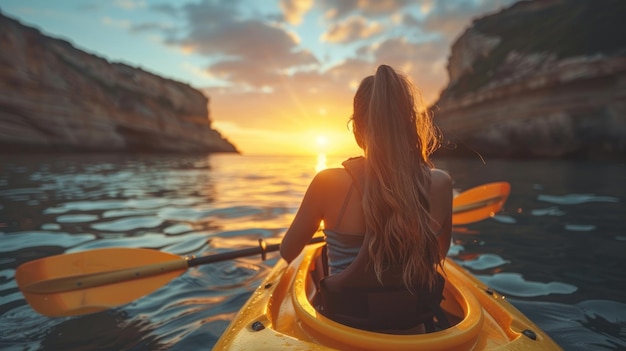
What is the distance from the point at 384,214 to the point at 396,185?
5.6 inches

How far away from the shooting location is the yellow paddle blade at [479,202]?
15.6 ft

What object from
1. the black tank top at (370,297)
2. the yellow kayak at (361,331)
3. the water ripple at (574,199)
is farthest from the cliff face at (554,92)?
the black tank top at (370,297)

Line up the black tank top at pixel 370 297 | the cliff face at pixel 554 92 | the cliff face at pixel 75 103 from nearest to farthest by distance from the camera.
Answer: the black tank top at pixel 370 297
the cliff face at pixel 554 92
the cliff face at pixel 75 103

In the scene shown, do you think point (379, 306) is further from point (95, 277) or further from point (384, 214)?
point (95, 277)

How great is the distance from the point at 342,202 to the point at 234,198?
798cm

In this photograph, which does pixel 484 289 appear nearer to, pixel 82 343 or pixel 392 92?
pixel 392 92

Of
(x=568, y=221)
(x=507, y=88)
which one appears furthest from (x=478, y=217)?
(x=507, y=88)

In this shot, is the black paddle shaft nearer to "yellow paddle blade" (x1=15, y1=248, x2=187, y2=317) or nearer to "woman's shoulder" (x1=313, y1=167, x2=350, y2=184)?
"yellow paddle blade" (x1=15, y1=248, x2=187, y2=317)

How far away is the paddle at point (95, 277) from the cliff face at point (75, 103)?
28.0 metres

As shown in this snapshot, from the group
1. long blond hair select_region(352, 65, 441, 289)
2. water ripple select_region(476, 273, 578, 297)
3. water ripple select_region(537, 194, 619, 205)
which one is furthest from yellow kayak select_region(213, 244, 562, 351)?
water ripple select_region(537, 194, 619, 205)

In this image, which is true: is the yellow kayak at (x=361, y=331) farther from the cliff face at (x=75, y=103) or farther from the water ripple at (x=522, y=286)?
the cliff face at (x=75, y=103)

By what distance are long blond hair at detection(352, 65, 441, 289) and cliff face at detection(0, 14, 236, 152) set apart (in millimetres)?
30682

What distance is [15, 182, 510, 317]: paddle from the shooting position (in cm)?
293

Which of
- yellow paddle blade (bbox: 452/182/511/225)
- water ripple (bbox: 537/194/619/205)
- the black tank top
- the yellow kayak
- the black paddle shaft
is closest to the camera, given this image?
the yellow kayak
